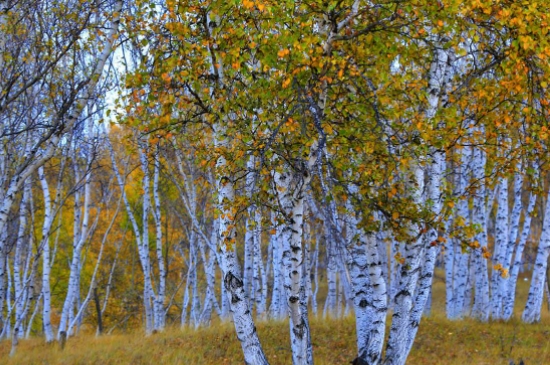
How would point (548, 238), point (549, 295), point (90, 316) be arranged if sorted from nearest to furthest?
point (548, 238)
point (549, 295)
point (90, 316)

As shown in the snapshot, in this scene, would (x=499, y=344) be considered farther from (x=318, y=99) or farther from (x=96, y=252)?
(x=96, y=252)

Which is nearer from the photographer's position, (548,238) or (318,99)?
(318,99)

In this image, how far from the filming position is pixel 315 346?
442 inches

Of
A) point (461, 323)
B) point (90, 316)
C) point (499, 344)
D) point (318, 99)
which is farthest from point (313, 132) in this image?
point (90, 316)

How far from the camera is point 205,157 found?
6.83 metres

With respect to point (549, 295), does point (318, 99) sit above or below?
above

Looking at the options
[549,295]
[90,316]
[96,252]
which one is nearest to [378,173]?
[549,295]

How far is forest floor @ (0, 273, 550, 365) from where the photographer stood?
1016cm

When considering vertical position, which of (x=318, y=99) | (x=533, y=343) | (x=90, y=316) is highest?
(x=318, y=99)

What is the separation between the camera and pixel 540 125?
23.2 feet

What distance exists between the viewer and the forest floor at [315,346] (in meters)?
10.2

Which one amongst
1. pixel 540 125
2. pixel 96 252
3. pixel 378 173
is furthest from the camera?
pixel 96 252

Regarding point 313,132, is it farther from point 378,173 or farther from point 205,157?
point 205,157

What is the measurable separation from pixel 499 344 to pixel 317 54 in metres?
8.69
